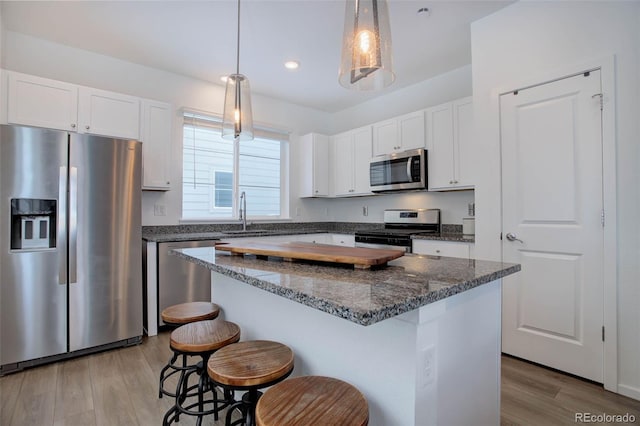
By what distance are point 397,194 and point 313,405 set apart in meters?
3.51

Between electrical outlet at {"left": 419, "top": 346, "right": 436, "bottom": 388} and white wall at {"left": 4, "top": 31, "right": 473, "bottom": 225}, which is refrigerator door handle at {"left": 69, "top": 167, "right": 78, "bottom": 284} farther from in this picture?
electrical outlet at {"left": 419, "top": 346, "right": 436, "bottom": 388}

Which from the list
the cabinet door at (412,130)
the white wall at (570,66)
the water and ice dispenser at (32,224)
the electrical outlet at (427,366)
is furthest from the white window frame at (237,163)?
the electrical outlet at (427,366)

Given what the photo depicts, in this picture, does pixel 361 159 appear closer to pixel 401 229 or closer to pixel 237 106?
pixel 401 229

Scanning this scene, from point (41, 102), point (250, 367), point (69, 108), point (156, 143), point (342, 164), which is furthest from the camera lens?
point (342, 164)

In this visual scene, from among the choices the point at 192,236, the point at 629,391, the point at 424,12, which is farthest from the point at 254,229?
the point at 629,391

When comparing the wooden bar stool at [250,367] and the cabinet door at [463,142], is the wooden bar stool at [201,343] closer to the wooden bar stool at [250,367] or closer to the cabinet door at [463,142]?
the wooden bar stool at [250,367]

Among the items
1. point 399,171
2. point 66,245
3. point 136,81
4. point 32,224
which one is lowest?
point 66,245

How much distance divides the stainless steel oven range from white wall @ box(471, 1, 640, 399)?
840 millimetres

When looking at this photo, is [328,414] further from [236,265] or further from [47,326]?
[47,326]

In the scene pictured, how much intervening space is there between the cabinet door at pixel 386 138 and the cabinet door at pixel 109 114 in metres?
2.69

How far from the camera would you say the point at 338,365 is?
1.20 meters

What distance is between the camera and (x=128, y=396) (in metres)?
Answer: 1.99

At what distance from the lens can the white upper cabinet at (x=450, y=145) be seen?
3.16m

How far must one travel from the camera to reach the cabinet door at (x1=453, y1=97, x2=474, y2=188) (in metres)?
3.13
